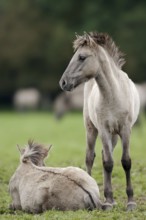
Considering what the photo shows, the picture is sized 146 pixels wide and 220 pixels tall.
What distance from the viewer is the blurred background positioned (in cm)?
5434

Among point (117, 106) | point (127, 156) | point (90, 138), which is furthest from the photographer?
point (90, 138)

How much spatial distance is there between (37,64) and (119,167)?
142 ft

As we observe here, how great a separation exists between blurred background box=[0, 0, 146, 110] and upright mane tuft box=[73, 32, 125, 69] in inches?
1678

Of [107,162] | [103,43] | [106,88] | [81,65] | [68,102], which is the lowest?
[107,162]

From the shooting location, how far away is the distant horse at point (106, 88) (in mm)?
9898

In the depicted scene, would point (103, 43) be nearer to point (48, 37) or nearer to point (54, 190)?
point (54, 190)

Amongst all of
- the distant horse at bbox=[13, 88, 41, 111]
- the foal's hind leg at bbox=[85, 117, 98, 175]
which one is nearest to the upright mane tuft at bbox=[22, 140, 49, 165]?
the foal's hind leg at bbox=[85, 117, 98, 175]

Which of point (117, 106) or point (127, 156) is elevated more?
point (117, 106)

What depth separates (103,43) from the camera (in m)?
10.3

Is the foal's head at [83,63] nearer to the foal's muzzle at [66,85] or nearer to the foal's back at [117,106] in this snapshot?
the foal's muzzle at [66,85]

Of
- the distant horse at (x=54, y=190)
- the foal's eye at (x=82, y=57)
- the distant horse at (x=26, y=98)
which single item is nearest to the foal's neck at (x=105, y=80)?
the foal's eye at (x=82, y=57)

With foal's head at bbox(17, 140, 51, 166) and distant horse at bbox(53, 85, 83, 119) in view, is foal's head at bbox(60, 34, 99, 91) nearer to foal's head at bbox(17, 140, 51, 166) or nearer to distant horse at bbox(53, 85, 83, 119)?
foal's head at bbox(17, 140, 51, 166)

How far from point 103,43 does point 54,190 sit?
7.86 ft

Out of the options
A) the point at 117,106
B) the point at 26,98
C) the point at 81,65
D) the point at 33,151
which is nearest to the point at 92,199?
the point at 33,151
